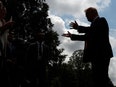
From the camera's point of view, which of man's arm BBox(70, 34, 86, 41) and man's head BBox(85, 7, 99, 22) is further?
man's arm BBox(70, 34, 86, 41)

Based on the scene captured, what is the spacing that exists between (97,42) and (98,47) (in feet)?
0.37

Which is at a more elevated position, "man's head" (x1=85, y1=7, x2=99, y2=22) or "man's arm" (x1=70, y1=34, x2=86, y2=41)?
"man's head" (x1=85, y1=7, x2=99, y2=22)

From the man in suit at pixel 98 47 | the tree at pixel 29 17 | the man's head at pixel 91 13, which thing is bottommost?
the man in suit at pixel 98 47

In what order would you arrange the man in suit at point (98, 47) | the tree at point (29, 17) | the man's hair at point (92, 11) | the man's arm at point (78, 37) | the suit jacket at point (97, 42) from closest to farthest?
the man in suit at point (98, 47) < the suit jacket at point (97, 42) < the man's hair at point (92, 11) < the man's arm at point (78, 37) < the tree at point (29, 17)

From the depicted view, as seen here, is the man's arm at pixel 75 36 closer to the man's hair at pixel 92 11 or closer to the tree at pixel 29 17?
the man's hair at pixel 92 11

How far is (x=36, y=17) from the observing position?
49.6 m

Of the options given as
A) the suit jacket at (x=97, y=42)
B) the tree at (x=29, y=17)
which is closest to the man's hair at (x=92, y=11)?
the suit jacket at (x=97, y=42)

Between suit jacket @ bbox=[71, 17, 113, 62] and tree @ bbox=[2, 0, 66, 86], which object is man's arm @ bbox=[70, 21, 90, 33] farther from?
tree @ bbox=[2, 0, 66, 86]

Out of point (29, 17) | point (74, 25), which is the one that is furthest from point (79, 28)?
point (29, 17)

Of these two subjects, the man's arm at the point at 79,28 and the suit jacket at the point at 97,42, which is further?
the man's arm at the point at 79,28

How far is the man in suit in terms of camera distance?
8.51m

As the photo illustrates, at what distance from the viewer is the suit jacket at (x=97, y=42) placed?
887 centimetres

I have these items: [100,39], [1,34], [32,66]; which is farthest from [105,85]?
[32,66]

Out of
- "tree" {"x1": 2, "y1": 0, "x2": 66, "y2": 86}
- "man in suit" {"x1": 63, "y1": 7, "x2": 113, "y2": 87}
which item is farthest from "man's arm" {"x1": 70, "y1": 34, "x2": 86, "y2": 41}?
"tree" {"x1": 2, "y1": 0, "x2": 66, "y2": 86}
